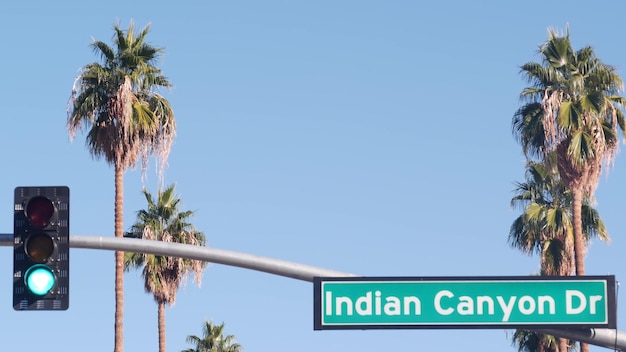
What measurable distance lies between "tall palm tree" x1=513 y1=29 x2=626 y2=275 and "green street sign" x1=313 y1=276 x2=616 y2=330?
28.1 m

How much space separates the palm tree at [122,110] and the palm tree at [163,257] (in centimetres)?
1076

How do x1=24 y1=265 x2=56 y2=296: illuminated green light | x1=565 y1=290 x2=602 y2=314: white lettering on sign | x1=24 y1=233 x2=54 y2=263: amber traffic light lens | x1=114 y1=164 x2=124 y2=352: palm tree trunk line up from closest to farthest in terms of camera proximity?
x1=24 y1=265 x2=56 y2=296: illuminated green light
x1=24 y1=233 x2=54 y2=263: amber traffic light lens
x1=565 y1=290 x2=602 y2=314: white lettering on sign
x1=114 y1=164 x2=124 y2=352: palm tree trunk

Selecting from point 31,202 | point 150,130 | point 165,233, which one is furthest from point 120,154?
point 31,202

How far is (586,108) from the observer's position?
44.7 m

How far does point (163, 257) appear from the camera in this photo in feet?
182

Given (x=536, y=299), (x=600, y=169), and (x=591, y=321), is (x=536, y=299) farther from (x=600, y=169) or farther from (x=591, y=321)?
(x=600, y=169)

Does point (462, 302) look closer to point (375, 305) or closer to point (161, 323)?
point (375, 305)

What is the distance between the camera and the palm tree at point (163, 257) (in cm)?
5544

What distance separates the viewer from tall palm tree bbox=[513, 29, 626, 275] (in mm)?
44781

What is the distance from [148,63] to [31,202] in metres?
28.9

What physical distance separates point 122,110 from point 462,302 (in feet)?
93.2

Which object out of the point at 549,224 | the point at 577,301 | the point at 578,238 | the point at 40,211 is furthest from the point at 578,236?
the point at 40,211

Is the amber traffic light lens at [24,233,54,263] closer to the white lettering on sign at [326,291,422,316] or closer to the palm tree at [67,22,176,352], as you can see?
the white lettering on sign at [326,291,422,316]

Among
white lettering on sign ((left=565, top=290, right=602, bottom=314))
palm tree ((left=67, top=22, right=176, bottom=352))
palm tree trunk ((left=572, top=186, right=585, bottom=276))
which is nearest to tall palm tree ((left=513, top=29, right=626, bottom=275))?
palm tree trunk ((left=572, top=186, right=585, bottom=276))
